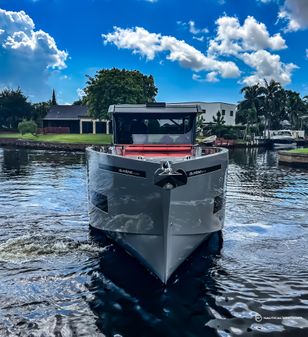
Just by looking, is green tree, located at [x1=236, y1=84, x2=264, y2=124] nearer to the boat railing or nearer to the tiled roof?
the tiled roof

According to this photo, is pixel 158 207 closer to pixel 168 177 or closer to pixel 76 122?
pixel 168 177

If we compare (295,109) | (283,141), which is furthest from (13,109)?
(295,109)

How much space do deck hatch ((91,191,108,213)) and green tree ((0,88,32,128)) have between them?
238 ft

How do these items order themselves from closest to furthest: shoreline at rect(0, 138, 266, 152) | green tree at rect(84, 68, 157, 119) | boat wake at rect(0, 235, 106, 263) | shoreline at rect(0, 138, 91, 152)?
boat wake at rect(0, 235, 106, 263) < shoreline at rect(0, 138, 91, 152) < shoreline at rect(0, 138, 266, 152) < green tree at rect(84, 68, 157, 119)

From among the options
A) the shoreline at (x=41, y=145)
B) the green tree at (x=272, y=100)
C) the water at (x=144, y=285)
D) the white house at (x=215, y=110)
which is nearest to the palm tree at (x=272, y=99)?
the green tree at (x=272, y=100)

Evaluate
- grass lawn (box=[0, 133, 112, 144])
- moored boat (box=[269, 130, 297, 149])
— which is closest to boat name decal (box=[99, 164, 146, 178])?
grass lawn (box=[0, 133, 112, 144])

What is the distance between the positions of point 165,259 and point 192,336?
176 centimetres

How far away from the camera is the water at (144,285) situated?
19.2ft

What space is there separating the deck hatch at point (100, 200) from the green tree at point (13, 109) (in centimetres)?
7261

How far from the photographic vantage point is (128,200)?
24.6ft

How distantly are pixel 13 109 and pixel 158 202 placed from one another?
248 ft

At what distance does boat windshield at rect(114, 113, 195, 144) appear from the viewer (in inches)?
439

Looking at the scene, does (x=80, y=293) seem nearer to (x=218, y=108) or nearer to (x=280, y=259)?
(x=280, y=259)

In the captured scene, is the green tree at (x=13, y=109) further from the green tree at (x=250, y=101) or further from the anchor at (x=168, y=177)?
the anchor at (x=168, y=177)
